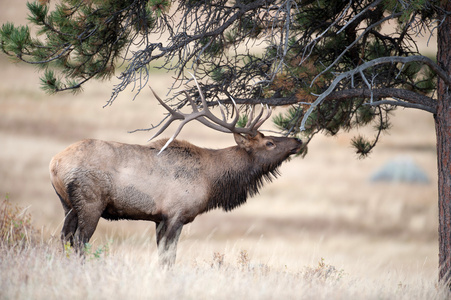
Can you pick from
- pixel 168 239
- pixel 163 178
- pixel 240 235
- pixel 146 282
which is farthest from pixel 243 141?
pixel 240 235

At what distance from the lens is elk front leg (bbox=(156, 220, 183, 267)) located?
7531 millimetres

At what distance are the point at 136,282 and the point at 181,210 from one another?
2303 millimetres

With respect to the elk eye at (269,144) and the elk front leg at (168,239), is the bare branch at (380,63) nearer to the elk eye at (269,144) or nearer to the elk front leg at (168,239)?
the elk eye at (269,144)

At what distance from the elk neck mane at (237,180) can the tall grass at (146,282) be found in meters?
1.26

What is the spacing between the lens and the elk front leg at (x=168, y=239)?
7.53 meters

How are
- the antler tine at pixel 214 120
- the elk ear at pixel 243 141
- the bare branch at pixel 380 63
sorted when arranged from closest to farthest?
1. the bare branch at pixel 380 63
2. the antler tine at pixel 214 120
3. the elk ear at pixel 243 141

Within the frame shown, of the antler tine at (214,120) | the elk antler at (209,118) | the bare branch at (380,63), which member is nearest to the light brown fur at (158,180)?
the elk antler at (209,118)

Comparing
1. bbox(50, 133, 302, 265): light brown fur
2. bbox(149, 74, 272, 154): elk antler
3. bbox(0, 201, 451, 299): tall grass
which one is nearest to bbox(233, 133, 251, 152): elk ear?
bbox(50, 133, 302, 265): light brown fur

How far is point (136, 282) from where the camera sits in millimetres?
5660

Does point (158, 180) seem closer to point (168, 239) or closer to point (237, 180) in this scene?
point (168, 239)

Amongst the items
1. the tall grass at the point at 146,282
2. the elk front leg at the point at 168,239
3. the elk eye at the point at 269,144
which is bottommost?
the tall grass at the point at 146,282

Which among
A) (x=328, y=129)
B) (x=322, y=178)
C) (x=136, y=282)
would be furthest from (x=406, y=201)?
(x=136, y=282)

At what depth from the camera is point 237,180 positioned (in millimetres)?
8609

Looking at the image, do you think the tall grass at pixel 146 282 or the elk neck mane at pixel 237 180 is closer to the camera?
the tall grass at pixel 146 282
